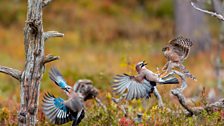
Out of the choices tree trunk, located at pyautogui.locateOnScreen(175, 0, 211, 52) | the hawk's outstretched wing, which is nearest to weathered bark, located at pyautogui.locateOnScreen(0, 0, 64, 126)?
the hawk's outstretched wing

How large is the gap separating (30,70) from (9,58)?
10645 millimetres

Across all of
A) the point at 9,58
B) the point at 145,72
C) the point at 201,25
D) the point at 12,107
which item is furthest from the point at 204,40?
the point at 145,72

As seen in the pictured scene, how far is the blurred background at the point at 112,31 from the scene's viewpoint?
16609 mm

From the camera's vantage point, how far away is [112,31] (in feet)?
71.2

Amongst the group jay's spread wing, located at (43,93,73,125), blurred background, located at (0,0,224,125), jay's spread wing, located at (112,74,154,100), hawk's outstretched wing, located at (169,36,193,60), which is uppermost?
blurred background, located at (0,0,224,125)

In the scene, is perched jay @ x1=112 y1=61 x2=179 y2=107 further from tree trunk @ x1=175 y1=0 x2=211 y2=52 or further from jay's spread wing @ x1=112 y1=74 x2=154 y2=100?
tree trunk @ x1=175 y1=0 x2=211 y2=52

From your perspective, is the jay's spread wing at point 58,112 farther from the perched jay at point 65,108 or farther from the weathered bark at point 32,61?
the weathered bark at point 32,61

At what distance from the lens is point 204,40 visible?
19.1 meters

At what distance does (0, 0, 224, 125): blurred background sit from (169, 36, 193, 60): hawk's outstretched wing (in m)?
8.21

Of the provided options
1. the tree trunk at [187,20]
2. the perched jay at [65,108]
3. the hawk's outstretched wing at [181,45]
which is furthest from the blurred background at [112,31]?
the perched jay at [65,108]

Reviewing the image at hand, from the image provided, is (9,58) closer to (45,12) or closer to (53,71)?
(45,12)

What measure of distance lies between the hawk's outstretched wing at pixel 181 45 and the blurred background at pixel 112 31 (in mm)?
8212

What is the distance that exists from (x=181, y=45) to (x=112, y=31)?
52.8 feet

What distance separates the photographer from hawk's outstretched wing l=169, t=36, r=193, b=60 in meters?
5.63
